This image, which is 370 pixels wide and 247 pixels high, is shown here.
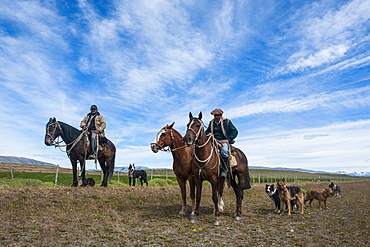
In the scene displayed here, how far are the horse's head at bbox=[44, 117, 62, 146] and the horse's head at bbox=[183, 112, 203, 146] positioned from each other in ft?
23.4

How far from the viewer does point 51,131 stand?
38.4 feet

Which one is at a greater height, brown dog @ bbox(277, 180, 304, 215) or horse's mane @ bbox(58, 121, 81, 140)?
horse's mane @ bbox(58, 121, 81, 140)

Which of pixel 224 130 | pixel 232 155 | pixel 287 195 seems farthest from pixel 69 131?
pixel 287 195

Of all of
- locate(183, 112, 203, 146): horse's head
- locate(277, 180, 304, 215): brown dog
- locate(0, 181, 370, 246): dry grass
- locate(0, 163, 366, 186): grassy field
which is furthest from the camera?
locate(0, 163, 366, 186): grassy field

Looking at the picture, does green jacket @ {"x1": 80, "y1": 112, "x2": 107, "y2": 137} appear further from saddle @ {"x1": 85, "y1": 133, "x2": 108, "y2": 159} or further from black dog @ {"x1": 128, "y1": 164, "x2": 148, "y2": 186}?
black dog @ {"x1": 128, "y1": 164, "x2": 148, "y2": 186}

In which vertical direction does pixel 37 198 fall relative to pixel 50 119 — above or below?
below

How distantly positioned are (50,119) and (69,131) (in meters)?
1.01

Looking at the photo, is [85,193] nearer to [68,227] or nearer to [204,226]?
[68,227]

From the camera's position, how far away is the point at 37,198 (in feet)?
30.3

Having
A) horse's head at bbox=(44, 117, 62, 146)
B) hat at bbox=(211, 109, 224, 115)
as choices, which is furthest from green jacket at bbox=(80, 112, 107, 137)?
hat at bbox=(211, 109, 224, 115)

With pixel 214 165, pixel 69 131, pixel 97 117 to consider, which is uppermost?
pixel 97 117

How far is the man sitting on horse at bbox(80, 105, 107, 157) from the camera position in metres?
12.4

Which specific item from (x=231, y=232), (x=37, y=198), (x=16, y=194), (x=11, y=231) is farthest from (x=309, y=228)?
(x=16, y=194)

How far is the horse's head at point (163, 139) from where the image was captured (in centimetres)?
847
